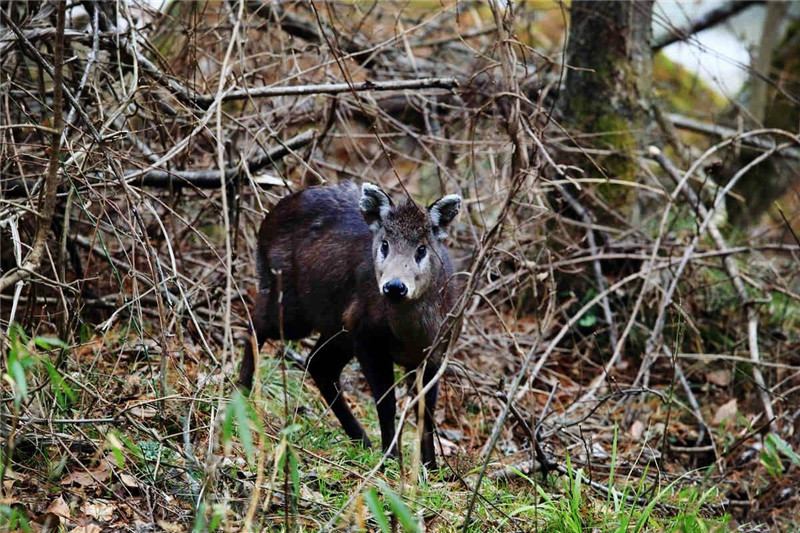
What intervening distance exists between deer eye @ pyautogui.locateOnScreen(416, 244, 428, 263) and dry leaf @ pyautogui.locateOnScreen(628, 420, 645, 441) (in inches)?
107

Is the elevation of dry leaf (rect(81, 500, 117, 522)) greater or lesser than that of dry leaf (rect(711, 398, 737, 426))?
greater

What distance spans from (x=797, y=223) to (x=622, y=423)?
7099 mm

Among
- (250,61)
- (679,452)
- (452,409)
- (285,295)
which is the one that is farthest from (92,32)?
(679,452)

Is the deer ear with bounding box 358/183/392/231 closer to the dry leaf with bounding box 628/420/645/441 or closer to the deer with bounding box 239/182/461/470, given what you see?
the deer with bounding box 239/182/461/470

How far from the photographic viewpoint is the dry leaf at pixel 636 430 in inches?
276

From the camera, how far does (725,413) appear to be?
745 cm

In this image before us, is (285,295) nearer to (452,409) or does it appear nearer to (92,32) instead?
(452,409)

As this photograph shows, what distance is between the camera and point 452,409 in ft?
22.0

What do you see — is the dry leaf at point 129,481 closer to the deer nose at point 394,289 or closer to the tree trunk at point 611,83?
the deer nose at point 394,289

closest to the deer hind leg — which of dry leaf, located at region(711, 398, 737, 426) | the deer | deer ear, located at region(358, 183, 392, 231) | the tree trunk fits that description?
the deer

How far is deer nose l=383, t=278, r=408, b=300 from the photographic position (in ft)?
16.3

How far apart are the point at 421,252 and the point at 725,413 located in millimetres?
3548

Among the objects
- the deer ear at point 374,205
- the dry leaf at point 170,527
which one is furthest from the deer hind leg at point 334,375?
the dry leaf at point 170,527

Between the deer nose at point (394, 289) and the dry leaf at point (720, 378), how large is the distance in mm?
4140
